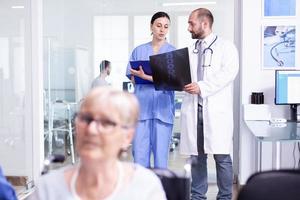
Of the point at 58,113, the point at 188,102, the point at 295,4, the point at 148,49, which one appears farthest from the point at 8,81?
the point at 295,4

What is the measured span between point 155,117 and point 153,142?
192mm

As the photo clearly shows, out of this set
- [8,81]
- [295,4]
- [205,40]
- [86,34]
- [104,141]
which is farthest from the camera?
[86,34]

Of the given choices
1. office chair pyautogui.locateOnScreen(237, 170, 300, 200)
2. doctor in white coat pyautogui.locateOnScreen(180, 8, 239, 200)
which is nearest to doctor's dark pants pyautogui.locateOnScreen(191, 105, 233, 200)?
doctor in white coat pyautogui.locateOnScreen(180, 8, 239, 200)

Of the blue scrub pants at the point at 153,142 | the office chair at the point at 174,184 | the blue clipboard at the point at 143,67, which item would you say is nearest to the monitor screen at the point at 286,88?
the blue scrub pants at the point at 153,142

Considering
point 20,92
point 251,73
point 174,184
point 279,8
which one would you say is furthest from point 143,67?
point 174,184

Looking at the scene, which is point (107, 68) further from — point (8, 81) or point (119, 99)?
point (119, 99)

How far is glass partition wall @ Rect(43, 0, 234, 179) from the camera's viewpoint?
4.05 metres

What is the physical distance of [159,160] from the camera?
3.03 m

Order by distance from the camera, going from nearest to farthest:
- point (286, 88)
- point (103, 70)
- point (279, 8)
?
point (286, 88)
point (279, 8)
point (103, 70)

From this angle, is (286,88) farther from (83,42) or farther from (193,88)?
(83,42)

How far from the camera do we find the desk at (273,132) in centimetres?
246

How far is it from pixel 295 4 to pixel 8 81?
2681mm

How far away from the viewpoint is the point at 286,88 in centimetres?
340

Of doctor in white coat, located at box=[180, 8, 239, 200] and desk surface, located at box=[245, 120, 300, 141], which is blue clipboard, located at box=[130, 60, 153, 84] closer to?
doctor in white coat, located at box=[180, 8, 239, 200]
